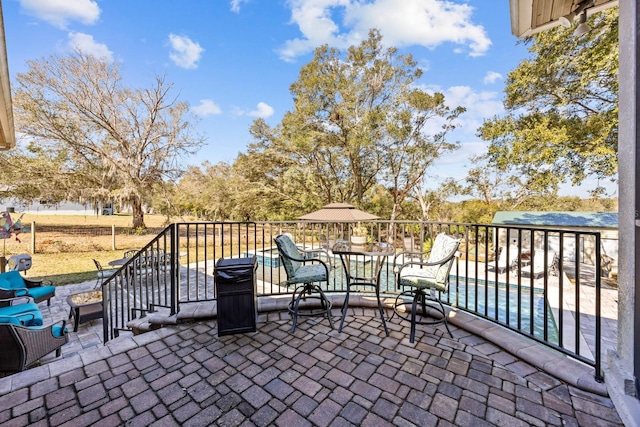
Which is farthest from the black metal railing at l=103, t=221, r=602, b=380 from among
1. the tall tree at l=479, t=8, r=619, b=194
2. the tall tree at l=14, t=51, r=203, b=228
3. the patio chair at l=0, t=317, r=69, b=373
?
the tall tree at l=14, t=51, r=203, b=228

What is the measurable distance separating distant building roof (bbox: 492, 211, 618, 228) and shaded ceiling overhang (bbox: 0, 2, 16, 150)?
14.7 metres

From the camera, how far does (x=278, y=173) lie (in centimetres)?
1509

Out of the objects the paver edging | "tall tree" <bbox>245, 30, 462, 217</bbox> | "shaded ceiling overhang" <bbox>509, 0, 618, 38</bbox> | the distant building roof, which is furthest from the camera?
"tall tree" <bbox>245, 30, 462, 217</bbox>

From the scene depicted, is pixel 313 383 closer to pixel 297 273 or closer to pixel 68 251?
pixel 297 273

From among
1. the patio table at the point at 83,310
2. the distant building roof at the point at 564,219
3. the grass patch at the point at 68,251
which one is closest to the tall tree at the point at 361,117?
the distant building roof at the point at 564,219

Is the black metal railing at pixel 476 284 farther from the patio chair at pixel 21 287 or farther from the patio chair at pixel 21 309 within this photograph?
the patio chair at pixel 21 287

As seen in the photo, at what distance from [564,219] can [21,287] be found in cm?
1777

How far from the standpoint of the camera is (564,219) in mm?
11477

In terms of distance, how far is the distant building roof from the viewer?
10.7m

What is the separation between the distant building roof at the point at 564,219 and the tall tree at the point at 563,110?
185 centimetres

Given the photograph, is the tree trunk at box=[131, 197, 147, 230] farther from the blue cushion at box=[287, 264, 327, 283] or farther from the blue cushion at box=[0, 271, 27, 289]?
the blue cushion at box=[287, 264, 327, 283]

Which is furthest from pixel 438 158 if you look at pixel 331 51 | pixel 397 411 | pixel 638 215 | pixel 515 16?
pixel 397 411

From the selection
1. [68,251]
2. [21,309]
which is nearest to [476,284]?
[21,309]

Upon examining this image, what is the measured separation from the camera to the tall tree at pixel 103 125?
1137cm
